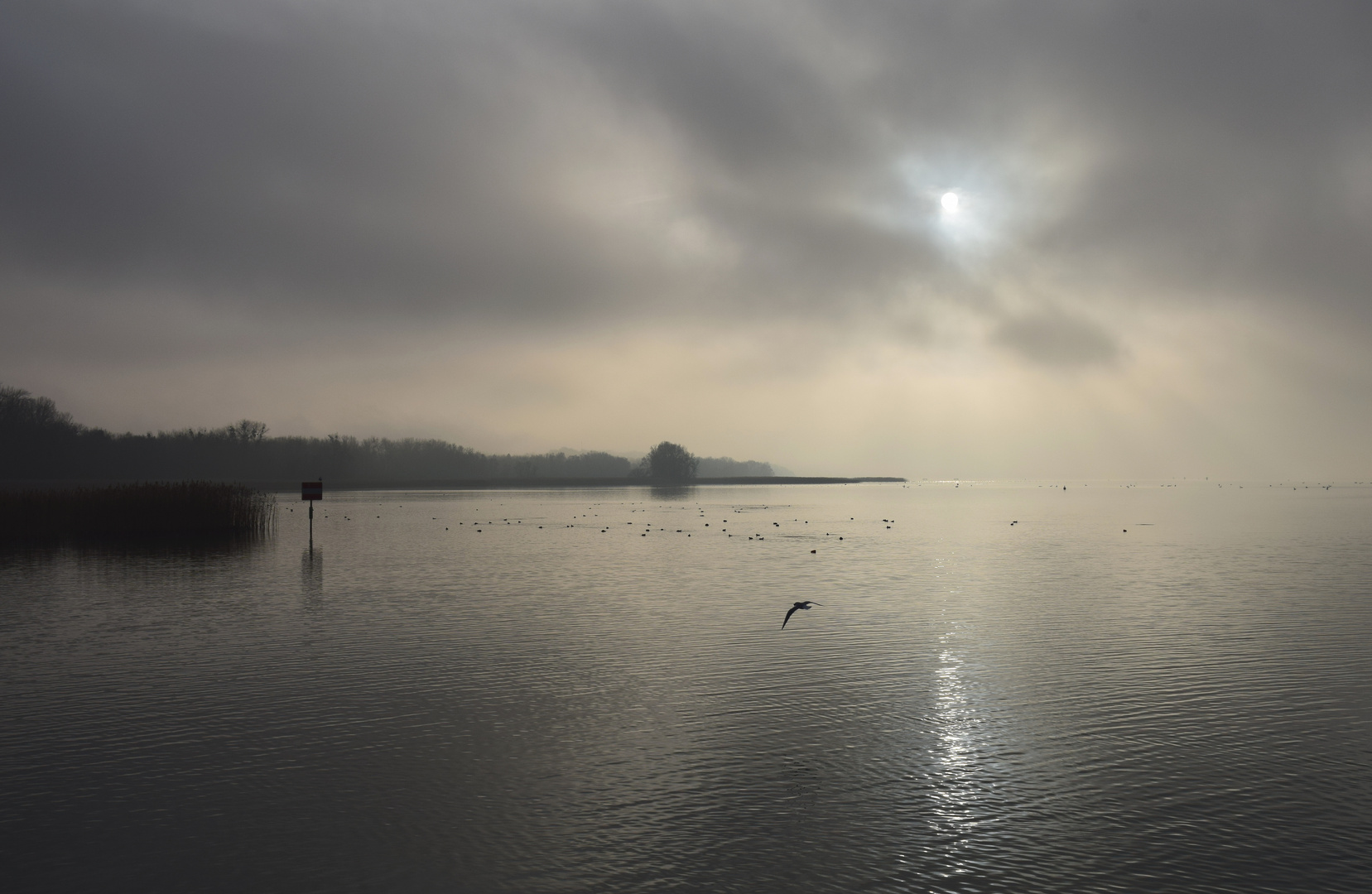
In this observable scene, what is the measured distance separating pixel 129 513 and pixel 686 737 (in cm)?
4314

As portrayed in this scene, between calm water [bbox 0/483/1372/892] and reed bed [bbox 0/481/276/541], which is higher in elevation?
reed bed [bbox 0/481/276/541]

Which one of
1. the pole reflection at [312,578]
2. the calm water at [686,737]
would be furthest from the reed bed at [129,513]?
the calm water at [686,737]

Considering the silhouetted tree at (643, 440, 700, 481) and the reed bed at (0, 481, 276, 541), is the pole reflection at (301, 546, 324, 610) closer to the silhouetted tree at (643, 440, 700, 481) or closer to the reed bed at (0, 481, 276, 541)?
the reed bed at (0, 481, 276, 541)

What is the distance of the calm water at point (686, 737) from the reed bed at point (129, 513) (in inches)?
791

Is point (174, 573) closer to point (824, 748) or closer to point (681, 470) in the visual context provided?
point (824, 748)

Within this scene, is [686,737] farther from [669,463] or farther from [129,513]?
[669,463]

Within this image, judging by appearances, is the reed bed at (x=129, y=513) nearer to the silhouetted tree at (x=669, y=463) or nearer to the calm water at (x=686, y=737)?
the calm water at (x=686, y=737)

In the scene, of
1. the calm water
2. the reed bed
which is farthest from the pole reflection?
the reed bed

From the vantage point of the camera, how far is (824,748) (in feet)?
35.1

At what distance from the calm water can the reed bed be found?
2009 centimetres

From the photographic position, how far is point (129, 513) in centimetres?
4462

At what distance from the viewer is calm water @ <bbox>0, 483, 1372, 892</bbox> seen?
7.62 metres

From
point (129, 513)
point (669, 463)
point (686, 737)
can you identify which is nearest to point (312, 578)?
point (686, 737)

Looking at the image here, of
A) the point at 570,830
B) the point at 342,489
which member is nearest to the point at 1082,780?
the point at 570,830
